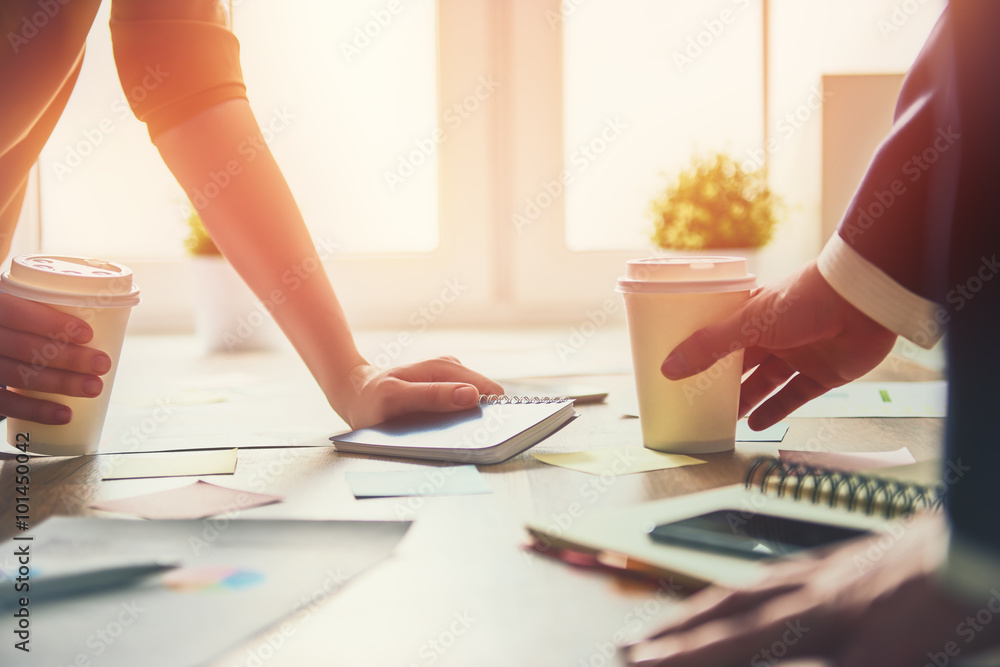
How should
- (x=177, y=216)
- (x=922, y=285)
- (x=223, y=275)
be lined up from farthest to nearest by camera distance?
1. (x=177, y=216)
2. (x=223, y=275)
3. (x=922, y=285)

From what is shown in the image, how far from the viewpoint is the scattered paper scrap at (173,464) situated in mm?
729

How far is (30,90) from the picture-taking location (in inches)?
40.1

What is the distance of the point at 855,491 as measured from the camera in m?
0.52

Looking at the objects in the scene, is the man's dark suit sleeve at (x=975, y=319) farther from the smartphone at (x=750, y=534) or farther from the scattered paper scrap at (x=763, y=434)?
the scattered paper scrap at (x=763, y=434)

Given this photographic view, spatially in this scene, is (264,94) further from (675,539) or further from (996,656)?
(996,656)

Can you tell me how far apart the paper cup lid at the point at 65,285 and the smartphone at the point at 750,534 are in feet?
1.82

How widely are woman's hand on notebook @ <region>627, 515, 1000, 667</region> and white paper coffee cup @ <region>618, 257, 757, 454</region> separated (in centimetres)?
39

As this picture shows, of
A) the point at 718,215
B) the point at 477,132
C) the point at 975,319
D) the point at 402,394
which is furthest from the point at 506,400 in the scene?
the point at 477,132

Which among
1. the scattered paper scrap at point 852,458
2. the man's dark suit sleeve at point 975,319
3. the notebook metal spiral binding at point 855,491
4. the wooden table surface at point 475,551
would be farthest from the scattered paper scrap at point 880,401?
the man's dark suit sleeve at point 975,319

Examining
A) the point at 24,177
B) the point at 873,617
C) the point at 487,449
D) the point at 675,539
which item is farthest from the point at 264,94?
the point at 873,617

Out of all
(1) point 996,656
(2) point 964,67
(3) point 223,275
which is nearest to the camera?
(1) point 996,656

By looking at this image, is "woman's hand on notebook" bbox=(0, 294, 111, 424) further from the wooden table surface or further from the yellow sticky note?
the yellow sticky note

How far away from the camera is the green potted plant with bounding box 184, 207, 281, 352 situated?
1928 mm

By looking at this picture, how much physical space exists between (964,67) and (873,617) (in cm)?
28
